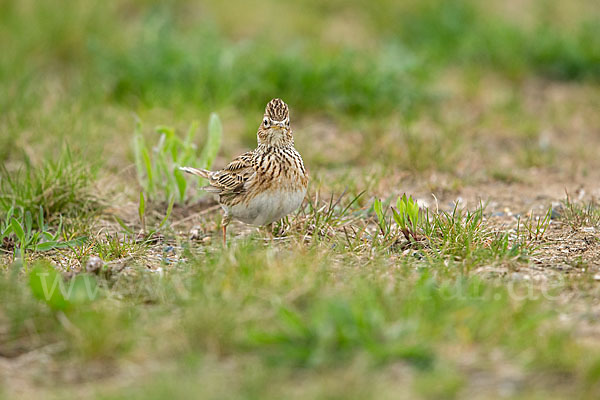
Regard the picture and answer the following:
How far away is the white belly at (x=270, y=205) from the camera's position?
17.1 feet

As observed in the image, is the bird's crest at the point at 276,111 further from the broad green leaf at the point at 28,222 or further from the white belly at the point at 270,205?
the broad green leaf at the point at 28,222

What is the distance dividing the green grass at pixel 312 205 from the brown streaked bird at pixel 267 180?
262 millimetres

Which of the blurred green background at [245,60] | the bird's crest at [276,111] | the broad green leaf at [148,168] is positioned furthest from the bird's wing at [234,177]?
the blurred green background at [245,60]

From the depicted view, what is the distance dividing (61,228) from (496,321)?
3.51m

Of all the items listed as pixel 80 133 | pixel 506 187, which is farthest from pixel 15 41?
pixel 506 187

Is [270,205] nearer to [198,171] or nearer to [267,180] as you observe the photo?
[267,180]

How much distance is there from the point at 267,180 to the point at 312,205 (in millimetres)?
723

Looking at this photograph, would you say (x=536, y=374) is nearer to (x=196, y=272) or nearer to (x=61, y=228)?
(x=196, y=272)

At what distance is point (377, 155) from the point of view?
Answer: 7840mm

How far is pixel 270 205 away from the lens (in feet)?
17.2

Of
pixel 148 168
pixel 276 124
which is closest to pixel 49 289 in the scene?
pixel 276 124

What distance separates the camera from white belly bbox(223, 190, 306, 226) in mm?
5227

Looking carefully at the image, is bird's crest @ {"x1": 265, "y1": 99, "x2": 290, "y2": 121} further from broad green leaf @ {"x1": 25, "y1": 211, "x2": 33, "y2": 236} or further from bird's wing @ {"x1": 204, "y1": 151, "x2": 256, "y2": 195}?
broad green leaf @ {"x1": 25, "y1": 211, "x2": 33, "y2": 236}

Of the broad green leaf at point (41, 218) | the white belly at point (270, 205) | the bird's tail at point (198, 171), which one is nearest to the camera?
the white belly at point (270, 205)
